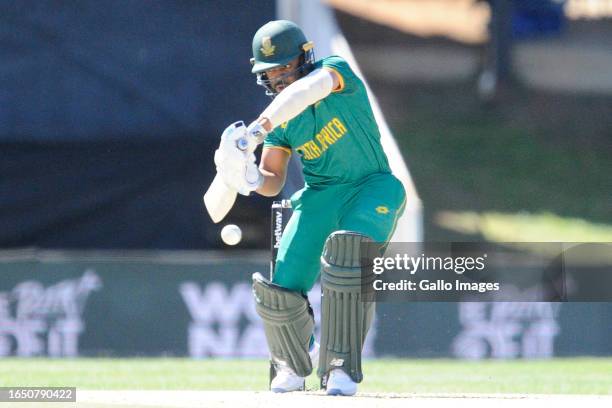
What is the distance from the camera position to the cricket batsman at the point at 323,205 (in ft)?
16.3

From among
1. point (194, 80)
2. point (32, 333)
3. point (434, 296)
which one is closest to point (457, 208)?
point (434, 296)

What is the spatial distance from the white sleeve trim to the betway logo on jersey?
0.83ft

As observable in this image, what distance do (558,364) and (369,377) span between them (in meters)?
1.86

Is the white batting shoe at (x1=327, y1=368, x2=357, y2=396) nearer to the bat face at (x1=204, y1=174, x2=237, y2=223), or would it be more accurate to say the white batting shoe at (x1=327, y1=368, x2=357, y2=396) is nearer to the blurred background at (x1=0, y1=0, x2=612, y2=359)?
the bat face at (x1=204, y1=174, x2=237, y2=223)

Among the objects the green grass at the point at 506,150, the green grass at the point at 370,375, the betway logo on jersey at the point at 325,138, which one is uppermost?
the green grass at the point at 506,150

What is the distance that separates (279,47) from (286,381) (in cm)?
137

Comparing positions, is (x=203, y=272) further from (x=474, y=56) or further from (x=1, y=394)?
(x=1, y=394)

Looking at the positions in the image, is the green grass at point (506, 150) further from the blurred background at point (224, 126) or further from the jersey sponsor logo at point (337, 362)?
the jersey sponsor logo at point (337, 362)

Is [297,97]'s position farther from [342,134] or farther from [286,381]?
[286,381]

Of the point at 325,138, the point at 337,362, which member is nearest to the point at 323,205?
the point at 325,138

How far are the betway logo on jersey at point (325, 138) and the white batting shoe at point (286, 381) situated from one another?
0.89 meters

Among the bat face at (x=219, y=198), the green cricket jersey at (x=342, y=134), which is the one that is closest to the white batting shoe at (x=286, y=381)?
the bat face at (x=219, y=198)

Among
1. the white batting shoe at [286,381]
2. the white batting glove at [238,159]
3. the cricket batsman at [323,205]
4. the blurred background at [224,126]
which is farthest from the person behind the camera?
the blurred background at [224,126]

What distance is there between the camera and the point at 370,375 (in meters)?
7.84
